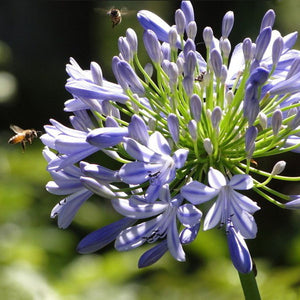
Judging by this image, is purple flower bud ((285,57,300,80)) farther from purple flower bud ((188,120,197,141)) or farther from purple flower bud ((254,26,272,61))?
purple flower bud ((188,120,197,141))

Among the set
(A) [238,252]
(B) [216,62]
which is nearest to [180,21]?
(B) [216,62]

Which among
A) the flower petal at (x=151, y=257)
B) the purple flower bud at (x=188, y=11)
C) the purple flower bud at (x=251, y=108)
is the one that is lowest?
the flower petal at (x=151, y=257)

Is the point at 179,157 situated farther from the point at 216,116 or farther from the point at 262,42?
the point at 262,42

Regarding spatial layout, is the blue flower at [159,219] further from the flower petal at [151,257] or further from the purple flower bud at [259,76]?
the purple flower bud at [259,76]

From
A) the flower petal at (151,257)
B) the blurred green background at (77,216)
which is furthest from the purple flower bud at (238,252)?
the blurred green background at (77,216)

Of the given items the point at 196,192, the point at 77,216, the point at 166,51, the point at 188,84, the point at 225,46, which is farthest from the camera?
the point at 77,216

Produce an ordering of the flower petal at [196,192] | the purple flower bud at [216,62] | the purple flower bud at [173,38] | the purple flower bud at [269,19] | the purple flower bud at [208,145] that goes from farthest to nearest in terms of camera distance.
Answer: the purple flower bud at [173,38], the purple flower bud at [269,19], the purple flower bud at [216,62], the purple flower bud at [208,145], the flower petal at [196,192]
